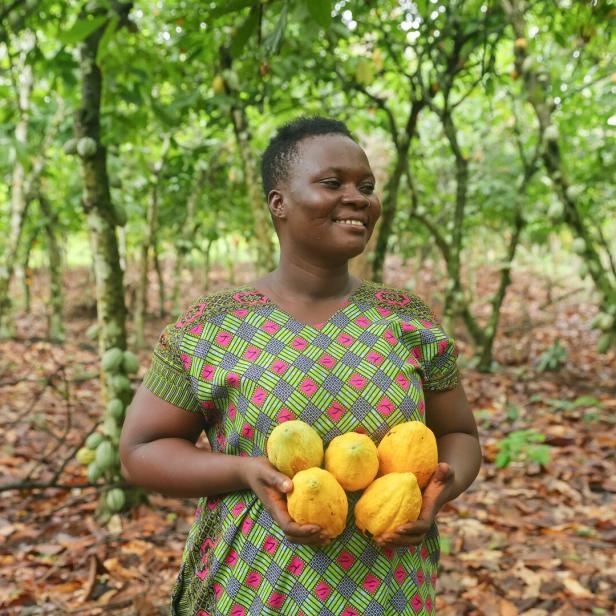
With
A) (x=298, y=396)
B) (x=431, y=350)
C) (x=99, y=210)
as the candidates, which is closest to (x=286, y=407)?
(x=298, y=396)

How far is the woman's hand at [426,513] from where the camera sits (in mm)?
1024

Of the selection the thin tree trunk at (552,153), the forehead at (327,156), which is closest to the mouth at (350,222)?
the forehead at (327,156)

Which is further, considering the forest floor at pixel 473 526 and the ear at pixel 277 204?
the forest floor at pixel 473 526

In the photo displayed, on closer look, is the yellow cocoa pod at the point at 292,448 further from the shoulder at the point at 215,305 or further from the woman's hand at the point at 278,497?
the shoulder at the point at 215,305

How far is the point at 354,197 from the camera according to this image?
4.03 feet

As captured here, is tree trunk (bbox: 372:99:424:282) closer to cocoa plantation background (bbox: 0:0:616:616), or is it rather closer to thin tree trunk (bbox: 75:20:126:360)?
cocoa plantation background (bbox: 0:0:616:616)

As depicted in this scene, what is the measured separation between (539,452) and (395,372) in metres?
2.83

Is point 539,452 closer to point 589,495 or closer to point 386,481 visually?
point 589,495

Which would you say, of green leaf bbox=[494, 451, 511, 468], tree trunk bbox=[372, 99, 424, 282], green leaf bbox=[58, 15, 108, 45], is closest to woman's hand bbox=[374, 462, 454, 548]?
green leaf bbox=[58, 15, 108, 45]

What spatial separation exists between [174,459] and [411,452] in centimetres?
46

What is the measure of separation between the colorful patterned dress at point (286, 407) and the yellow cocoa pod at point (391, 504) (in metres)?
0.09

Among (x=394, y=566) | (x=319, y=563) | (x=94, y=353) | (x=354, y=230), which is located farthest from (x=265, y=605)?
(x=94, y=353)

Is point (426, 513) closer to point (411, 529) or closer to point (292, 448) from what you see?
point (411, 529)

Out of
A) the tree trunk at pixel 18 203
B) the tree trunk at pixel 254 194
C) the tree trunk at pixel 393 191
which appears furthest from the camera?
the tree trunk at pixel 18 203
